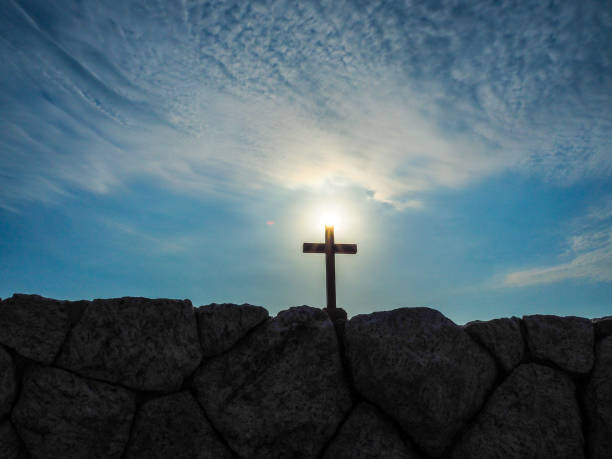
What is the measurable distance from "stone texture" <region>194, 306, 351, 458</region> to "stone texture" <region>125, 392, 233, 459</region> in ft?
0.25

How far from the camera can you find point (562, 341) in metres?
2.97

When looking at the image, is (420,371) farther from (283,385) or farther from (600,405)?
(600,405)

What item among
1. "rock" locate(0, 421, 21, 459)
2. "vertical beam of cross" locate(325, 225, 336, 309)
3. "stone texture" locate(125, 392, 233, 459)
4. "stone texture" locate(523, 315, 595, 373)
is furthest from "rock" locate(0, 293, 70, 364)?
"stone texture" locate(523, 315, 595, 373)

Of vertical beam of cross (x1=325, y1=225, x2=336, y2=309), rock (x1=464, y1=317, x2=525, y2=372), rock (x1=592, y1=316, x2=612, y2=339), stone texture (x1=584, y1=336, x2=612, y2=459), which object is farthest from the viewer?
vertical beam of cross (x1=325, y1=225, x2=336, y2=309)

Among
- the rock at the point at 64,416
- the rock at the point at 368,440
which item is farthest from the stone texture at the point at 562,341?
the rock at the point at 64,416

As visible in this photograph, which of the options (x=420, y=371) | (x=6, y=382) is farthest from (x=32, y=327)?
(x=420, y=371)

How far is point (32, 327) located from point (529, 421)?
10.4 feet

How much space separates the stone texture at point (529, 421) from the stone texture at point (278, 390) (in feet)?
2.96

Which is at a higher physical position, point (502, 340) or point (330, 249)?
point (330, 249)

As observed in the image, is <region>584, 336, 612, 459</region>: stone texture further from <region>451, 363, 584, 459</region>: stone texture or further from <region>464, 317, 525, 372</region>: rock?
<region>464, 317, 525, 372</region>: rock

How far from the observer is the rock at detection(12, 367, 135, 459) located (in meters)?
2.43

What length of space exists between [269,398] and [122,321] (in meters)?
1.03

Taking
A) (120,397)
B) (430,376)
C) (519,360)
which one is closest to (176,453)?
(120,397)

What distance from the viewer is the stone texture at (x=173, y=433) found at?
8.41 feet
